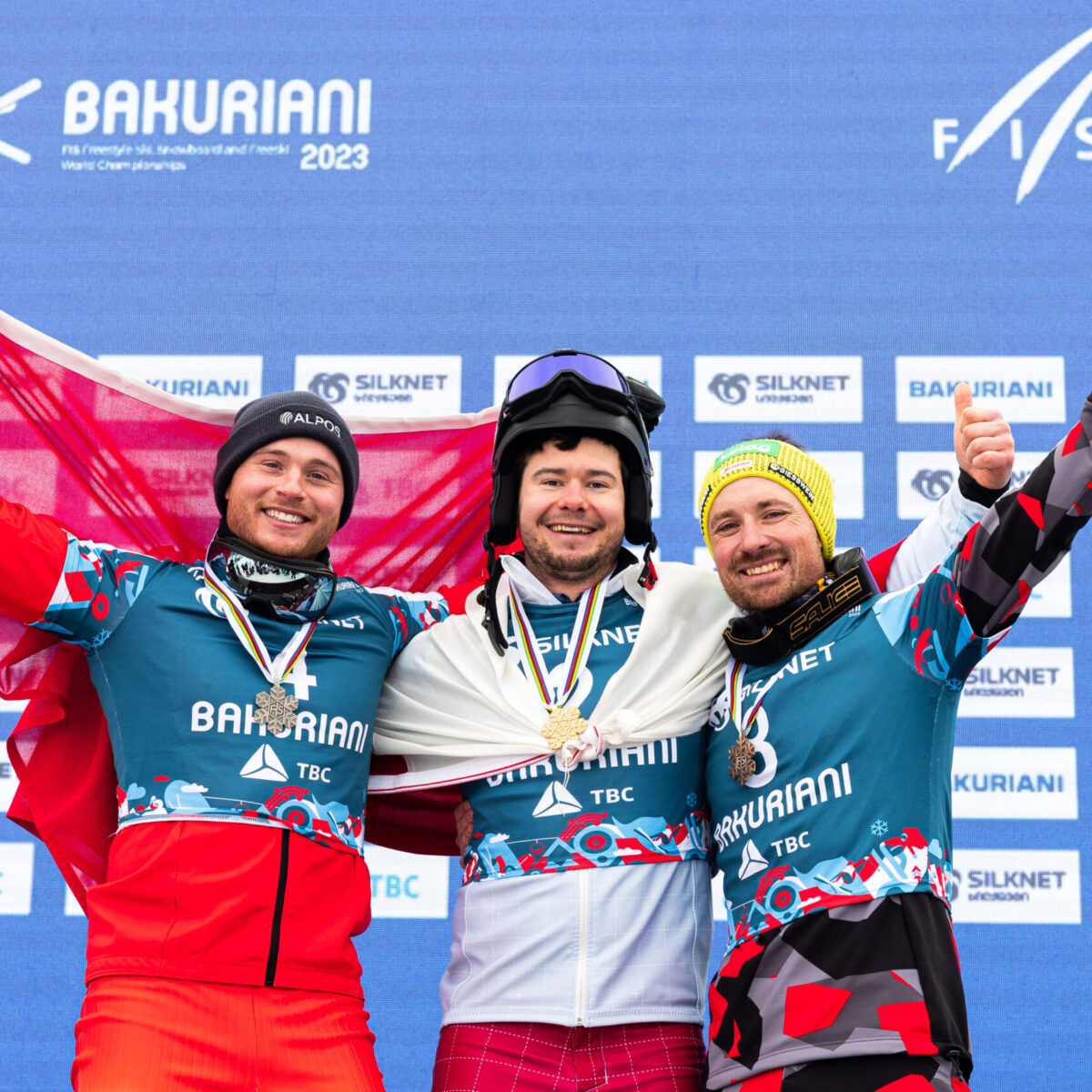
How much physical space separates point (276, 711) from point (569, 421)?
2.27 feet

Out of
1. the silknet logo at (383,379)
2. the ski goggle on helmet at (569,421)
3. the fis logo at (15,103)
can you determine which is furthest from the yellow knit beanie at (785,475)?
the fis logo at (15,103)

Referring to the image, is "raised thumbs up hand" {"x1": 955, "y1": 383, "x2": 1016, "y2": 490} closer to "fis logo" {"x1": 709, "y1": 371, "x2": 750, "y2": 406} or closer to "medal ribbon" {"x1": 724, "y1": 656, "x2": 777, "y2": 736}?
"medal ribbon" {"x1": 724, "y1": 656, "x2": 777, "y2": 736}

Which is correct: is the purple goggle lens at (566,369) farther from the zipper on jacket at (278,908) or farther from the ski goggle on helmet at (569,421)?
the zipper on jacket at (278,908)

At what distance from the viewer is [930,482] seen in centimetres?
325

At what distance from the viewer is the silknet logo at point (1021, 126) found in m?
3.38

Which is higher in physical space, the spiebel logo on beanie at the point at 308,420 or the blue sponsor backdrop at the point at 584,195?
the blue sponsor backdrop at the point at 584,195

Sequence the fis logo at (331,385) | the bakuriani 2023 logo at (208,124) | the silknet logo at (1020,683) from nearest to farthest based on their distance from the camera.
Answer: the silknet logo at (1020,683)
the fis logo at (331,385)
the bakuriani 2023 logo at (208,124)

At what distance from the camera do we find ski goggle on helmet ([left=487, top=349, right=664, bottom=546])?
6.70 ft

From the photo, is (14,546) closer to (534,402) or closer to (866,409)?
(534,402)

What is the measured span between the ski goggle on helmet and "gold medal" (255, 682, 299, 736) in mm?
491

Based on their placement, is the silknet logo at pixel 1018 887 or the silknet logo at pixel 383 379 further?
the silknet logo at pixel 383 379

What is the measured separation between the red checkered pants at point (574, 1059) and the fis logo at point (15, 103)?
2.98 m

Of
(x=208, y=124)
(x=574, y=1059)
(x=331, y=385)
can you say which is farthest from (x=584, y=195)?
(x=574, y=1059)

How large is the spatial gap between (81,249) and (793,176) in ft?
6.99
